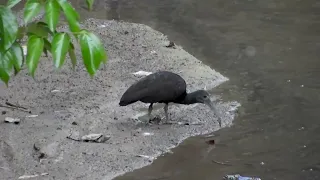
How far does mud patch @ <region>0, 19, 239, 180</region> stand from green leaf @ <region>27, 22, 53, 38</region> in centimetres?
399

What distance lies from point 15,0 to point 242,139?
5301 mm

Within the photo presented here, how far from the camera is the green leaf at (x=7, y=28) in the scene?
1884mm

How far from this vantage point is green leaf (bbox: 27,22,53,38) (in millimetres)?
2031

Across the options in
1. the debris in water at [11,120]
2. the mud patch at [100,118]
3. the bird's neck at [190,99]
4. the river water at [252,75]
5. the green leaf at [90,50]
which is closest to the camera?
the green leaf at [90,50]

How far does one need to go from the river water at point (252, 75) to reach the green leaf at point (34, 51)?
4.21 m

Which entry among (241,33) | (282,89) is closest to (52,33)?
(282,89)

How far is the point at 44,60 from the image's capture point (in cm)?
984

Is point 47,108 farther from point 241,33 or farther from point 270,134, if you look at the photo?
point 241,33

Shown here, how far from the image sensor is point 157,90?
7.22m

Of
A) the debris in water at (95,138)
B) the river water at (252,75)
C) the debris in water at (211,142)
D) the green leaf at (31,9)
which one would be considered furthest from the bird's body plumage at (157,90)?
the green leaf at (31,9)

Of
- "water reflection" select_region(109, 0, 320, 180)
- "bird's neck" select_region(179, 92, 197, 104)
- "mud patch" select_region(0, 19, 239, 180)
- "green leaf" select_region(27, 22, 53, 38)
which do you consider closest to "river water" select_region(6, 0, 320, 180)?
"water reflection" select_region(109, 0, 320, 180)

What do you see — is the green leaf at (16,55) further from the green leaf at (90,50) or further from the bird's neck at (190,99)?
the bird's neck at (190,99)

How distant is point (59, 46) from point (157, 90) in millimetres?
5329

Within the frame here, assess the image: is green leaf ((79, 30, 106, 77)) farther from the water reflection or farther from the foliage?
the water reflection
